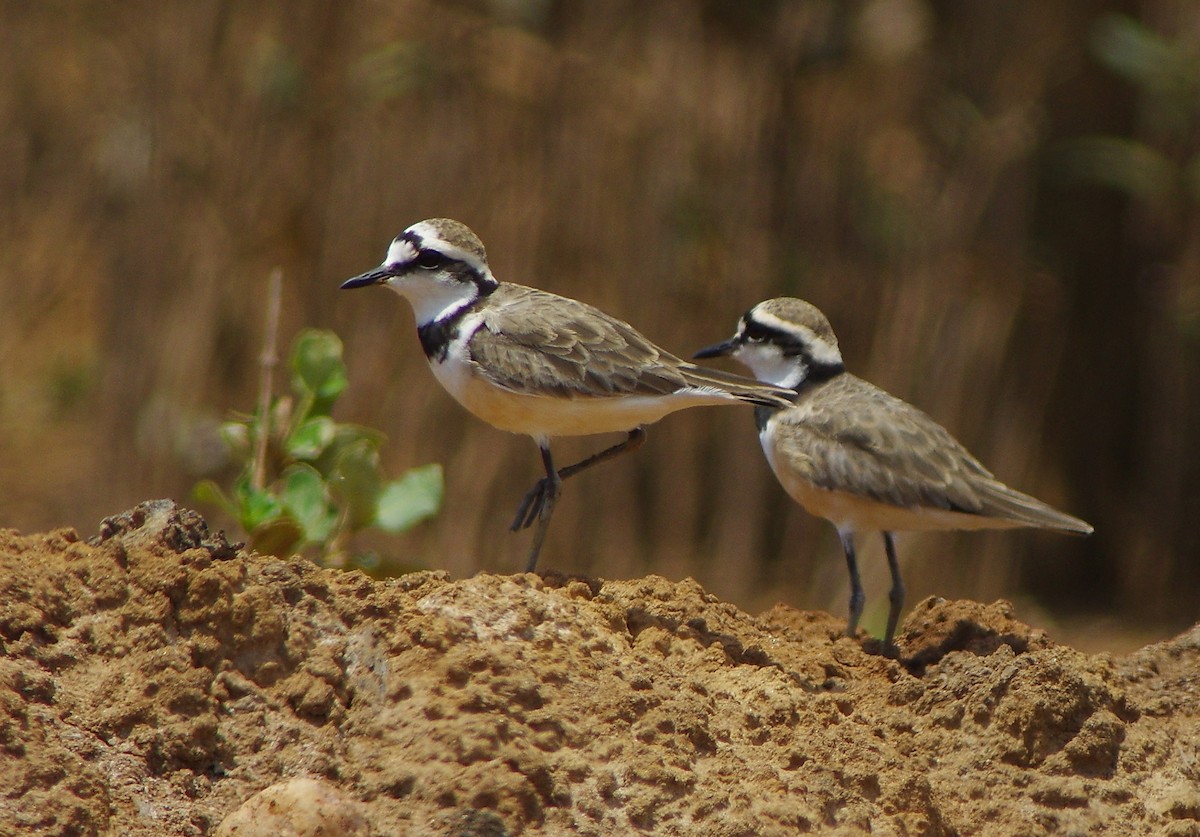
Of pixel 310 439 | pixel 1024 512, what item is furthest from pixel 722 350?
pixel 310 439

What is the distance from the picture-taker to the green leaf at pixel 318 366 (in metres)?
5.19

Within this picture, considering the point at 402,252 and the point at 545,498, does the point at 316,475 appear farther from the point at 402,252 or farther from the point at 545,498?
the point at 402,252

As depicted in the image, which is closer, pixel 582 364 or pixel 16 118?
pixel 582 364

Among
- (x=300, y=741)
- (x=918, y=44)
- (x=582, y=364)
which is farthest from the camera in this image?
(x=918, y=44)

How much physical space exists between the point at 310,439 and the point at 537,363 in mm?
1076

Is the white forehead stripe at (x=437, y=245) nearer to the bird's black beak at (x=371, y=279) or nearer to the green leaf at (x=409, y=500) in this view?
the bird's black beak at (x=371, y=279)

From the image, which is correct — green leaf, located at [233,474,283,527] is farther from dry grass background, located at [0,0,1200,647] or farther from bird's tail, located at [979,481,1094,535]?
dry grass background, located at [0,0,1200,647]

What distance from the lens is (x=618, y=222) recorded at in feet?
33.3

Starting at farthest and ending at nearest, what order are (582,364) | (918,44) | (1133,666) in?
(918,44) → (582,364) → (1133,666)

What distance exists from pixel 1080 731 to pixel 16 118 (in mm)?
11079

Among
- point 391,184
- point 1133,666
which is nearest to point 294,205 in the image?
point 391,184

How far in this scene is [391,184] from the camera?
32.7ft

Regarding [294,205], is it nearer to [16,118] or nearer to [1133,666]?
[16,118]

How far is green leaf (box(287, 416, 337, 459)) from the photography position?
5105 millimetres
